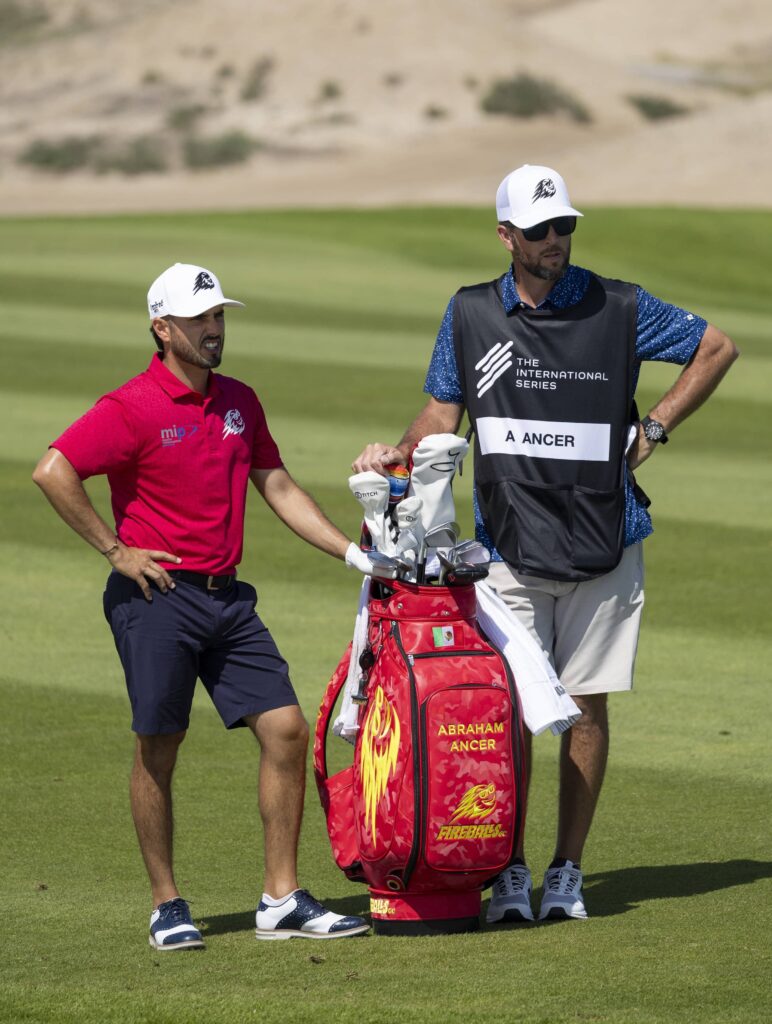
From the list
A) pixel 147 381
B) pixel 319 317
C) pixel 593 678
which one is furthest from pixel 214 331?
pixel 319 317

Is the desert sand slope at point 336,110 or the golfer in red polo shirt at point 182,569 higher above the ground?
the desert sand slope at point 336,110

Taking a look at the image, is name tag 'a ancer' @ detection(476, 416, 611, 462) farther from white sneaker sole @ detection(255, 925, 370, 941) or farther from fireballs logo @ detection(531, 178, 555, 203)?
white sneaker sole @ detection(255, 925, 370, 941)

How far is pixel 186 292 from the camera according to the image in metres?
5.73

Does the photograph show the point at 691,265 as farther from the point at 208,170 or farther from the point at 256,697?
the point at 208,170

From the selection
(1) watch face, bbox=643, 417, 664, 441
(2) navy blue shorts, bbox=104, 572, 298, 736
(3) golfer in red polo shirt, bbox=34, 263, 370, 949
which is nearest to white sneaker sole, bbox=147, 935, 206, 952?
(3) golfer in red polo shirt, bbox=34, 263, 370, 949

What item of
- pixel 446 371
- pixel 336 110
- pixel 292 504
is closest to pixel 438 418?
pixel 446 371

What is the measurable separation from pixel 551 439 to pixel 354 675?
0.95 metres

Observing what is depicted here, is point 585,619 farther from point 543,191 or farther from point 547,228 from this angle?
point 543,191

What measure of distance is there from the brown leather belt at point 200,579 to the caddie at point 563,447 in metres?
0.65

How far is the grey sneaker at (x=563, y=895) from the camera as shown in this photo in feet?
19.0

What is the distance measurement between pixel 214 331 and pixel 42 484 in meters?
0.68

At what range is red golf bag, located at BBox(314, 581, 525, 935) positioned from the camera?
17.8 feet

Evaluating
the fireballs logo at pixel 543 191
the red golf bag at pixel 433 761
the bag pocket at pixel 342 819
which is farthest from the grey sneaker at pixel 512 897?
the fireballs logo at pixel 543 191

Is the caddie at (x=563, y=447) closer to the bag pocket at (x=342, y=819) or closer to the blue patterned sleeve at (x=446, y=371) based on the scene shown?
the blue patterned sleeve at (x=446, y=371)
